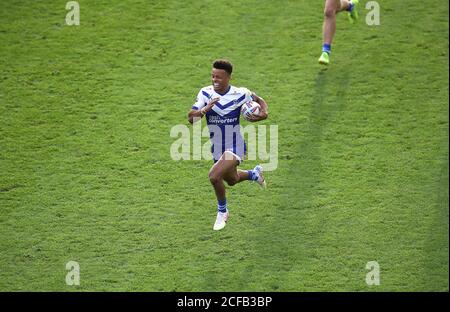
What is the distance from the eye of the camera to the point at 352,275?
9883 mm

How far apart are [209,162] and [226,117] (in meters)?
1.99

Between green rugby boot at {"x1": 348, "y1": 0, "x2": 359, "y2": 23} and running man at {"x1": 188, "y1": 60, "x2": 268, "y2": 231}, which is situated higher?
green rugby boot at {"x1": 348, "y1": 0, "x2": 359, "y2": 23}

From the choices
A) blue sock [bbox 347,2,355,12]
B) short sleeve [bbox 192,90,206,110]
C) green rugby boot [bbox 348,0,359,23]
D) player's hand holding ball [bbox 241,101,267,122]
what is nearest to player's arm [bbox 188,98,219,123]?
short sleeve [bbox 192,90,206,110]

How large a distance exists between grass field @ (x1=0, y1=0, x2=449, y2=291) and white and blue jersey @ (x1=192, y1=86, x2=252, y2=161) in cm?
119

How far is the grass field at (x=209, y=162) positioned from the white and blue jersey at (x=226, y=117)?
3.89 ft

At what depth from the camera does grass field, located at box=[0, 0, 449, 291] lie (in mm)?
10086

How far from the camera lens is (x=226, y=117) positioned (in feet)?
33.1

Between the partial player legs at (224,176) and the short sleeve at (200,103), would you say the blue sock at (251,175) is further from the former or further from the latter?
the short sleeve at (200,103)

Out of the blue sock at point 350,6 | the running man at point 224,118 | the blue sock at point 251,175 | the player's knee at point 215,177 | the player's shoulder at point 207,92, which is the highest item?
the blue sock at point 350,6

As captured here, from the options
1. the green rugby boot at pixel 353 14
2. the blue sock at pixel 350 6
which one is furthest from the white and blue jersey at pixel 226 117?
the green rugby boot at pixel 353 14

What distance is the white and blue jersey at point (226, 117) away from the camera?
1005 centimetres

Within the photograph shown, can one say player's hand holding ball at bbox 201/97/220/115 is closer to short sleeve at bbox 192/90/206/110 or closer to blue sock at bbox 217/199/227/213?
short sleeve at bbox 192/90/206/110

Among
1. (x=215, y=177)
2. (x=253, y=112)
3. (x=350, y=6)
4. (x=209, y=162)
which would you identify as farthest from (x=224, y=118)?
(x=350, y=6)

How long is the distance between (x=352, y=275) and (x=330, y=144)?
281 cm
